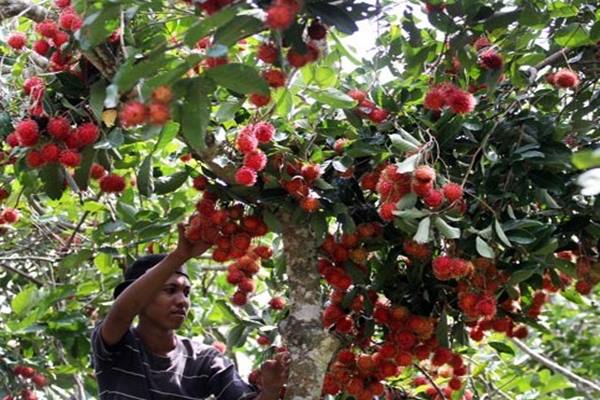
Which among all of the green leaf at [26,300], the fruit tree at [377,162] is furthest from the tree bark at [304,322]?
the green leaf at [26,300]

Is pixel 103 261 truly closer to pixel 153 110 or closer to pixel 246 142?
pixel 246 142

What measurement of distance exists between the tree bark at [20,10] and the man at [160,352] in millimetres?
676

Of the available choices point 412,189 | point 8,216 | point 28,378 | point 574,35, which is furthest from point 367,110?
point 28,378

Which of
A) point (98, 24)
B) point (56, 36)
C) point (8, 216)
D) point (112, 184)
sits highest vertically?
point (98, 24)

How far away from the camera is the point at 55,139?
245 cm

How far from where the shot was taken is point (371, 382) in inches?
109

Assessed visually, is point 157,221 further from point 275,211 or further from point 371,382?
point 371,382

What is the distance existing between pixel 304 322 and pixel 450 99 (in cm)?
71

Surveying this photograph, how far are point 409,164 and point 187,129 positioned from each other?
1.98ft

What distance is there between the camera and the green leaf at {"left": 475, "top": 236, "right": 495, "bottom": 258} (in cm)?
230

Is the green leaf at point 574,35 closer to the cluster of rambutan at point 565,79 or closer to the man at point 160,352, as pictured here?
the cluster of rambutan at point 565,79

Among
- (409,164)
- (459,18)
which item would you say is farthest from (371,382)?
(459,18)

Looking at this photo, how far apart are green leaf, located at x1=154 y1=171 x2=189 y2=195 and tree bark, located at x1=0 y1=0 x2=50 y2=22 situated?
586 mm

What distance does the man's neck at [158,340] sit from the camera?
9.95 ft
